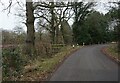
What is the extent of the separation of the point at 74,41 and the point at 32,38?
153 ft

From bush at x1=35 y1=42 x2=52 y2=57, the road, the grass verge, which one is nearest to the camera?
the road

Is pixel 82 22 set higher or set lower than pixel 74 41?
higher

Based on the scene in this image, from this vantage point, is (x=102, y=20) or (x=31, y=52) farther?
(x=102, y=20)

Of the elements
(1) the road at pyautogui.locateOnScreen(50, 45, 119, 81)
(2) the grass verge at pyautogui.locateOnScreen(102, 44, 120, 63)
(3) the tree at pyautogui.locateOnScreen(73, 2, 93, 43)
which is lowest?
(2) the grass verge at pyautogui.locateOnScreen(102, 44, 120, 63)

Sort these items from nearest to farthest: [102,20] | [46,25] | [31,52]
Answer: [31,52] → [46,25] → [102,20]

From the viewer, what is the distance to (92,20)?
259 feet

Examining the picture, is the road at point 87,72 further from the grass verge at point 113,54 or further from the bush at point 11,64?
the grass verge at point 113,54

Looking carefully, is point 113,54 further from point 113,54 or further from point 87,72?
point 87,72

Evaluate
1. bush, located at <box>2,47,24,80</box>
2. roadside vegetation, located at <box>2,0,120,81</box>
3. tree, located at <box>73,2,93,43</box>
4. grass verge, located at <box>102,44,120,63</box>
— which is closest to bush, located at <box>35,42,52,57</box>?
roadside vegetation, located at <box>2,0,120,81</box>

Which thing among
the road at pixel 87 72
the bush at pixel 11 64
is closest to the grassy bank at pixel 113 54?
the road at pixel 87 72

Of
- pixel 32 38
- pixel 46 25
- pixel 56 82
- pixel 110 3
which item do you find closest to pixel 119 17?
pixel 110 3

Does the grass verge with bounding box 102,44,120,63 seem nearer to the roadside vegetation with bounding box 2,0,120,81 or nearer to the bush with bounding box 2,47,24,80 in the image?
the roadside vegetation with bounding box 2,0,120,81

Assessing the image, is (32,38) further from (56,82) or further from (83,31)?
(83,31)

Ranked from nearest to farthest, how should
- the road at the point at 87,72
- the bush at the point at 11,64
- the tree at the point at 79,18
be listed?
the bush at the point at 11,64 < the road at the point at 87,72 < the tree at the point at 79,18
